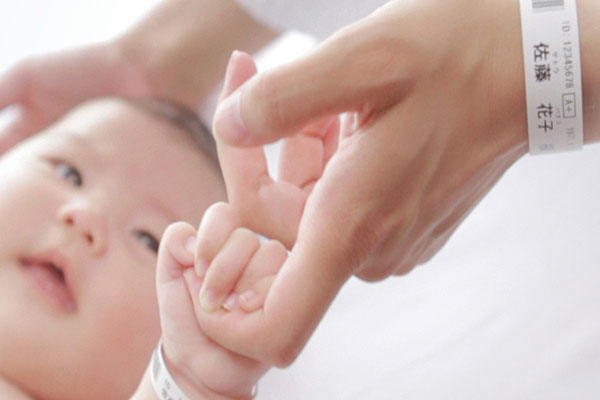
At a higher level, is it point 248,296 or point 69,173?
point 69,173

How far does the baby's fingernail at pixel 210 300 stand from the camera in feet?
2.62

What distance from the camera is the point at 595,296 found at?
3.67ft

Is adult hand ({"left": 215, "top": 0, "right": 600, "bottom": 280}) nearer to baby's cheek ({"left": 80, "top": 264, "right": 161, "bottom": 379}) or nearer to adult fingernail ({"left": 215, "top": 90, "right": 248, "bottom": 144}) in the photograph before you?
adult fingernail ({"left": 215, "top": 90, "right": 248, "bottom": 144})

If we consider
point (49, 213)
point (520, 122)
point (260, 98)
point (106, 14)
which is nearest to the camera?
point (260, 98)

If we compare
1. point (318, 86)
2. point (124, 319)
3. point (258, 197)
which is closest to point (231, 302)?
point (258, 197)

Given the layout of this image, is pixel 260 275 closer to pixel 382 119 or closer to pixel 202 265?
pixel 202 265

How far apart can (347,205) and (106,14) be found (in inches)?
40.7

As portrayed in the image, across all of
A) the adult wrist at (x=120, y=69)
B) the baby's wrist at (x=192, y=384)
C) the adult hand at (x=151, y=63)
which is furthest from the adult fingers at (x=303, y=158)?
the adult wrist at (x=120, y=69)

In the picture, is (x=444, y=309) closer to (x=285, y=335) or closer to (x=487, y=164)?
(x=487, y=164)

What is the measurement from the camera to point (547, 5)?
76 cm

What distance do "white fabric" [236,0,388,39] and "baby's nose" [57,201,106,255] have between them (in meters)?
0.45

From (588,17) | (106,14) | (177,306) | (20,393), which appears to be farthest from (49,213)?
(588,17)

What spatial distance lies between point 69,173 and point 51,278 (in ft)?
0.67

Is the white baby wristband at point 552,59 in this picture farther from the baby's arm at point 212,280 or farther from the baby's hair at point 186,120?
the baby's hair at point 186,120
